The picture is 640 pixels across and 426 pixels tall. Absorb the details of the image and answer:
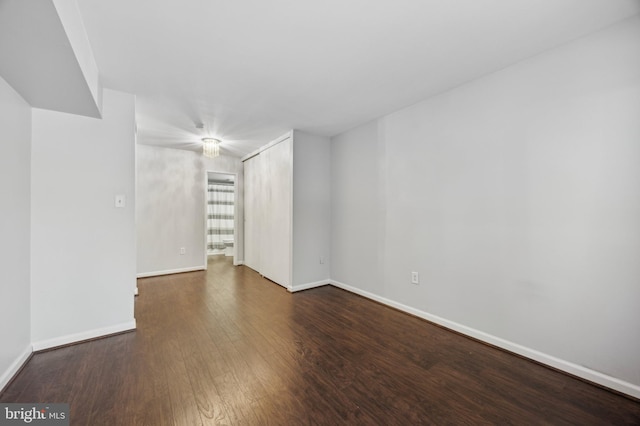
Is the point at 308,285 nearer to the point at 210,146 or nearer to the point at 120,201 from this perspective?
the point at 120,201

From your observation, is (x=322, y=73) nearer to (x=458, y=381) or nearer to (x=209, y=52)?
(x=209, y=52)

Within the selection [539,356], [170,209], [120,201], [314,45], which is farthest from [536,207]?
[170,209]

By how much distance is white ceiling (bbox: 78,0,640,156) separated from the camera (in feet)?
5.15

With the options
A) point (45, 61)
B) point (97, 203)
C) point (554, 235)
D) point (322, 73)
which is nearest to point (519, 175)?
point (554, 235)

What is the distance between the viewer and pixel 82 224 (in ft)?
7.69

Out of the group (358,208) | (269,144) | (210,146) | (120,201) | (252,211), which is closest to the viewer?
(120,201)

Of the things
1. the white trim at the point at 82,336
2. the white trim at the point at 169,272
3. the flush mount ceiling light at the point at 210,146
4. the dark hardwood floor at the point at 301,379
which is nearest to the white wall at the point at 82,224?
the white trim at the point at 82,336

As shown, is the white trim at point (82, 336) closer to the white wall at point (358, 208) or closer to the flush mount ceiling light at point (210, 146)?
the flush mount ceiling light at point (210, 146)

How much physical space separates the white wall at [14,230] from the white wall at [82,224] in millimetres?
83

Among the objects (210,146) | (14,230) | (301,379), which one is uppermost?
(210,146)

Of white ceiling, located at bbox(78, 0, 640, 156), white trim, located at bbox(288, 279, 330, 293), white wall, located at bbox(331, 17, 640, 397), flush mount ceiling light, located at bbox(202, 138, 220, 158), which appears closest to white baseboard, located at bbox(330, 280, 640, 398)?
white wall, located at bbox(331, 17, 640, 397)

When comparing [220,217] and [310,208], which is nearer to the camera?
[310,208]

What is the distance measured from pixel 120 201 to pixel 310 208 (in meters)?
2.37

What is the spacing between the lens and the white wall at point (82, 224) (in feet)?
7.18
